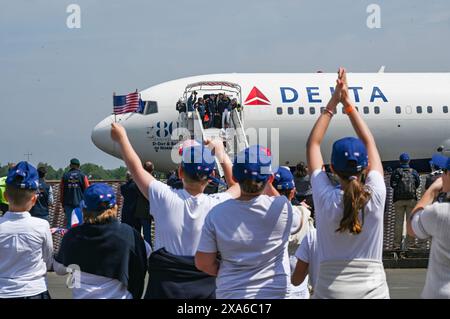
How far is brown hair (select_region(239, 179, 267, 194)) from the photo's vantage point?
18.3 ft

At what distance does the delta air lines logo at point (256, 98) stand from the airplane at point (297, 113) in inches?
1.2

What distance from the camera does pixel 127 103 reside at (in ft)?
100

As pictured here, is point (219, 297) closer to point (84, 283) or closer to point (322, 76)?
point (84, 283)

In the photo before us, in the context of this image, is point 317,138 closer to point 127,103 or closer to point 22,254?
point 22,254

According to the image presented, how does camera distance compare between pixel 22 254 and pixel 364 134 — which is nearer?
pixel 364 134

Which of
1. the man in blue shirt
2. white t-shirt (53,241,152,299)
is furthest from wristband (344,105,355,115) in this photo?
the man in blue shirt

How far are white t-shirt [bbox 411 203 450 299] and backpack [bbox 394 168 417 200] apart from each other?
10846 millimetres

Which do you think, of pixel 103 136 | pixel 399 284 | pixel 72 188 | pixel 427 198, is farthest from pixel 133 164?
pixel 103 136

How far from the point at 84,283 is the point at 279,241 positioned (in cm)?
127

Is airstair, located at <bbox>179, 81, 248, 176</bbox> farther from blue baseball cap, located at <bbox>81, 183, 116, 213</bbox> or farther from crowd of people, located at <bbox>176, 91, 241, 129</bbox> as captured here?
blue baseball cap, located at <bbox>81, 183, 116, 213</bbox>

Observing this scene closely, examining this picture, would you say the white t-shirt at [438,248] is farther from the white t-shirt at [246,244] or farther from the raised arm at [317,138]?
the white t-shirt at [246,244]

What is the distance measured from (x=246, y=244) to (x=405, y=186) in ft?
37.0
